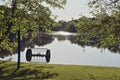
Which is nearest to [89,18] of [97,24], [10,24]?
[97,24]

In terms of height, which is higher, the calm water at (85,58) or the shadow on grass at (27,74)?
the shadow on grass at (27,74)

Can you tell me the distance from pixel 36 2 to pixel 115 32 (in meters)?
8.53

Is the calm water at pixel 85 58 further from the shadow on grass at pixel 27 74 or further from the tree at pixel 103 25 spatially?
the tree at pixel 103 25

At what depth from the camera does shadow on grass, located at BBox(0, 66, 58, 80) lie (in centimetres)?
3069

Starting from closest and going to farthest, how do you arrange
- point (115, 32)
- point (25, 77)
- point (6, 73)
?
point (115, 32) < point (25, 77) < point (6, 73)

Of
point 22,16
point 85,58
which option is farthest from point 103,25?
point 85,58

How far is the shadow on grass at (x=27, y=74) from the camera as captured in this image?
30.7 meters

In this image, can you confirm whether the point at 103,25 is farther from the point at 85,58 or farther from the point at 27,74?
the point at 85,58

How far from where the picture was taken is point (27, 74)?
32375mm

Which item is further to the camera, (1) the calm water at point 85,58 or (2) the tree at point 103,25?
(1) the calm water at point 85,58

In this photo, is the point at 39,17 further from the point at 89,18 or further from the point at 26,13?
the point at 89,18

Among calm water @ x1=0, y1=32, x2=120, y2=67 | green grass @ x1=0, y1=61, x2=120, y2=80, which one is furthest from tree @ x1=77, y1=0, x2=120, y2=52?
calm water @ x1=0, y1=32, x2=120, y2=67

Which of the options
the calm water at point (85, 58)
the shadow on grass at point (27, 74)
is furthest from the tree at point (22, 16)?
the calm water at point (85, 58)

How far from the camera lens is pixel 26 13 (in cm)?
3098
